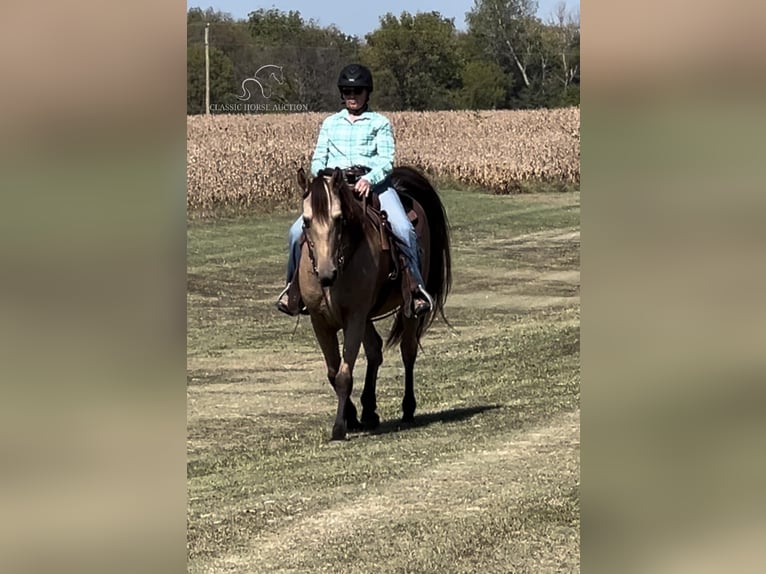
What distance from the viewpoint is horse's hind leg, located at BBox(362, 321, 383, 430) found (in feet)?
23.2

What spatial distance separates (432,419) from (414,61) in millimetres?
9919

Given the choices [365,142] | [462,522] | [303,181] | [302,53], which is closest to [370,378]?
[365,142]

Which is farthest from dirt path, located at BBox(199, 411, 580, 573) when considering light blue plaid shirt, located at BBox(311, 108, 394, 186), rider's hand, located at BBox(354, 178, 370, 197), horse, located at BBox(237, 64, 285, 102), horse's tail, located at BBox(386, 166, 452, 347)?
horse, located at BBox(237, 64, 285, 102)

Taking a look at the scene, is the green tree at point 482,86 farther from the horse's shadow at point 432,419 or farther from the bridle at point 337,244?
the bridle at point 337,244

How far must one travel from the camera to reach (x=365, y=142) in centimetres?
653

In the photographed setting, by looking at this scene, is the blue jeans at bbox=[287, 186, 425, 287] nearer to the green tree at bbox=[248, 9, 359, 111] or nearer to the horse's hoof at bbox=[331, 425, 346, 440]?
the horse's hoof at bbox=[331, 425, 346, 440]

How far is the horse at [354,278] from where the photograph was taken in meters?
5.92

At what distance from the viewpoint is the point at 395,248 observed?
670 cm

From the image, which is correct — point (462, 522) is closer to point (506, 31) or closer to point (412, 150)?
point (412, 150)

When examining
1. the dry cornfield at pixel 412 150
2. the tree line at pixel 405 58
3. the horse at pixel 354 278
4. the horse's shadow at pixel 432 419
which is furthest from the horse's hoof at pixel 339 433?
the dry cornfield at pixel 412 150

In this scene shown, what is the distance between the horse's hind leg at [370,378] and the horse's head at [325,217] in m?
1.12

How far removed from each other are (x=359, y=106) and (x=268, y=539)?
116 inches
